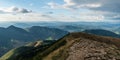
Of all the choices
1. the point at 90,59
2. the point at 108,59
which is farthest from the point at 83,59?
the point at 108,59

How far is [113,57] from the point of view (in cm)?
19962

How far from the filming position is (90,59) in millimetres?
196875

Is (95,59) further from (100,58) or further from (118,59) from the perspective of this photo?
(118,59)

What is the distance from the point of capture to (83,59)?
199 metres

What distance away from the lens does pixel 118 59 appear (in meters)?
197

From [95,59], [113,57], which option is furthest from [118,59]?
[95,59]

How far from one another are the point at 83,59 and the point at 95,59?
10872 mm

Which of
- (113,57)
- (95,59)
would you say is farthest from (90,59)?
(113,57)

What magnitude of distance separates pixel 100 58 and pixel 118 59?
16.2 meters

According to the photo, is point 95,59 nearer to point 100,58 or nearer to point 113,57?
point 100,58

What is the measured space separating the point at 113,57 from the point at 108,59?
22.1 ft

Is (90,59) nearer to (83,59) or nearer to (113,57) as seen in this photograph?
(83,59)

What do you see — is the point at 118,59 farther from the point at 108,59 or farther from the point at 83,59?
the point at 83,59

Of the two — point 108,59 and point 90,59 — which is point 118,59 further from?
point 90,59
